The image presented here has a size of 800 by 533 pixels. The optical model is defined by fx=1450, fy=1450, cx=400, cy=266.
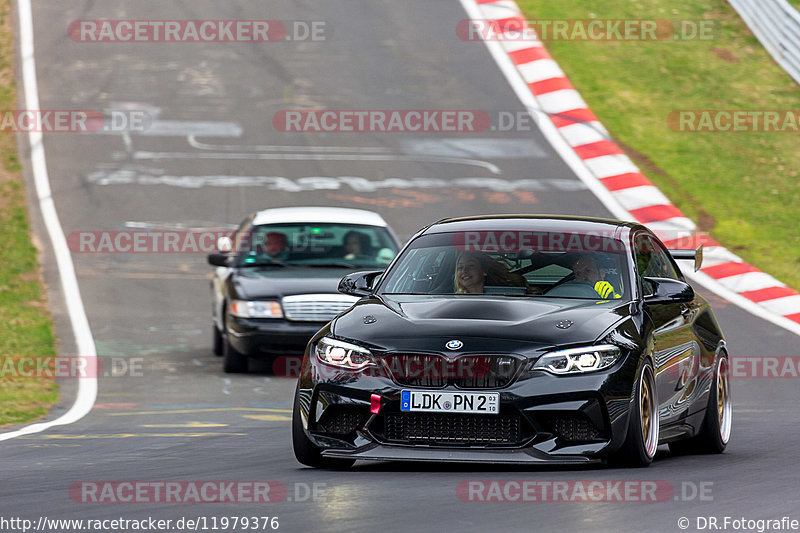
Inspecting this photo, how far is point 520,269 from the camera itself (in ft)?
29.0

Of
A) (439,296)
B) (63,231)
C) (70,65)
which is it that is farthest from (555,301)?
(70,65)

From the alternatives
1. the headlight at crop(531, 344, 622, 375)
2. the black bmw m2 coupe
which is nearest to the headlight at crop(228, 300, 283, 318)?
the black bmw m2 coupe

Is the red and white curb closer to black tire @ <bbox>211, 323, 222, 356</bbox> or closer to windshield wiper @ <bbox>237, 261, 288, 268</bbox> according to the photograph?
windshield wiper @ <bbox>237, 261, 288, 268</bbox>

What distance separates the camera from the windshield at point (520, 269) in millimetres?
8688

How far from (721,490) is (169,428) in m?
4.75

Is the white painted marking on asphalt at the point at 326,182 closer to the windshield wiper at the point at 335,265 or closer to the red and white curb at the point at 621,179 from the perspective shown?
the red and white curb at the point at 621,179

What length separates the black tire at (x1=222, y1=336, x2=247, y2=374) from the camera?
14.3 meters

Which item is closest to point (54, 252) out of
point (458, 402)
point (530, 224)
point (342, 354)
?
point (530, 224)

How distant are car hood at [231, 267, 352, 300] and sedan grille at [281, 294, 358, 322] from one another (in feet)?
0.22

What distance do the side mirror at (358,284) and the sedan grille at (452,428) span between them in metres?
1.46

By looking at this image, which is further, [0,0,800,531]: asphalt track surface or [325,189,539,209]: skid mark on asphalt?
[325,189,539,209]: skid mark on asphalt

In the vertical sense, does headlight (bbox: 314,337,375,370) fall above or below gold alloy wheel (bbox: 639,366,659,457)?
above

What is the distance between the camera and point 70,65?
2784cm

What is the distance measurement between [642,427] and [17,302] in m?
11.1
